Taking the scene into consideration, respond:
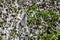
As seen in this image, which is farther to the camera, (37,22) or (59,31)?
(37,22)

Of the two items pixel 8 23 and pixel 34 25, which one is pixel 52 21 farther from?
pixel 8 23

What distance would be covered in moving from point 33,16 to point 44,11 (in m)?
0.57

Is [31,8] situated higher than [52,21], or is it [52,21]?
[31,8]

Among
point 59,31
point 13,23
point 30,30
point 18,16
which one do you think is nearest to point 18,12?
point 18,16

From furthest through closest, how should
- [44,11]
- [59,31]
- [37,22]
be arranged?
[44,11] < [37,22] < [59,31]

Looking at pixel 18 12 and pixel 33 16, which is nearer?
pixel 33 16

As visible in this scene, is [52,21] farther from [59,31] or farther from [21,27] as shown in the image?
[21,27]

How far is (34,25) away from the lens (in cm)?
650

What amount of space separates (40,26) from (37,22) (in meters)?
0.21

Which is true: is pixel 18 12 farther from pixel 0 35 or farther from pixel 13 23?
pixel 0 35

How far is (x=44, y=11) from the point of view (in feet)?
23.0

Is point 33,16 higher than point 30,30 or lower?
higher

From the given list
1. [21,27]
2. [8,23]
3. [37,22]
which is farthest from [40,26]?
[8,23]

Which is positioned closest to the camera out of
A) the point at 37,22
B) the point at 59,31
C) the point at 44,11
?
the point at 59,31
